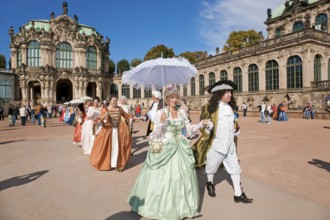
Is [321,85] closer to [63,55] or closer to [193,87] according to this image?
[193,87]

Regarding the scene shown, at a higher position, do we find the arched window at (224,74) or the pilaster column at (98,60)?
the pilaster column at (98,60)

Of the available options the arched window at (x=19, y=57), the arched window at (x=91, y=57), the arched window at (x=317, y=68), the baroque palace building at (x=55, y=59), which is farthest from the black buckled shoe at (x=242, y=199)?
the arched window at (x=19, y=57)

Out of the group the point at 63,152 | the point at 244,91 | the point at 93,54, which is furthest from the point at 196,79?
the point at 63,152

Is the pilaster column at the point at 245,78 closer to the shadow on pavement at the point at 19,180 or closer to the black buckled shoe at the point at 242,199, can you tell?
the black buckled shoe at the point at 242,199

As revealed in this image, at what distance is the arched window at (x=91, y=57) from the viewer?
47.1m

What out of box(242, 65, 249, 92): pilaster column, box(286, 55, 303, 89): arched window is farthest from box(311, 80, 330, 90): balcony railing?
box(242, 65, 249, 92): pilaster column

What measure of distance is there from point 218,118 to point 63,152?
5786 mm

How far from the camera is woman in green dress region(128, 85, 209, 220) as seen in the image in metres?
3.12

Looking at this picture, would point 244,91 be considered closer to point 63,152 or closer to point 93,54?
point 63,152

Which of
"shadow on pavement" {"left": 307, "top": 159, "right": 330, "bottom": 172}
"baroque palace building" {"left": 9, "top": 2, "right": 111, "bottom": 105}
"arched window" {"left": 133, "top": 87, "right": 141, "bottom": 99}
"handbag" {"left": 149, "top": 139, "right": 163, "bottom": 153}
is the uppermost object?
"baroque palace building" {"left": 9, "top": 2, "right": 111, "bottom": 105}

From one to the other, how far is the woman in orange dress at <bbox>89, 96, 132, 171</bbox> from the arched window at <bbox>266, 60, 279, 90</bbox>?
25.3 m

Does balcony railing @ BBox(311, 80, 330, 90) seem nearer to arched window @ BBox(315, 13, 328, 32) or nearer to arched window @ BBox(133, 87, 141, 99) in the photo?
arched window @ BBox(315, 13, 328, 32)

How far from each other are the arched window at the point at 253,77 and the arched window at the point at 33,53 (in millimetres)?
36193

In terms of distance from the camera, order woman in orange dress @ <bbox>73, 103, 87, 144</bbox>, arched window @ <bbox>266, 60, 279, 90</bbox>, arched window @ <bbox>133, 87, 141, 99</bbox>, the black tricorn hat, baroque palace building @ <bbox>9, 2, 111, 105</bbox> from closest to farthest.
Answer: the black tricorn hat, woman in orange dress @ <bbox>73, 103, 87, 144</bbox>, arched window @ <bbox>266, 60, 279, 90</bbox>, baroque palace building @ <bbox>9, 2, 111, 105</bbox>, arched window @ <bbox>133, 87, 141, 99</bbox>
